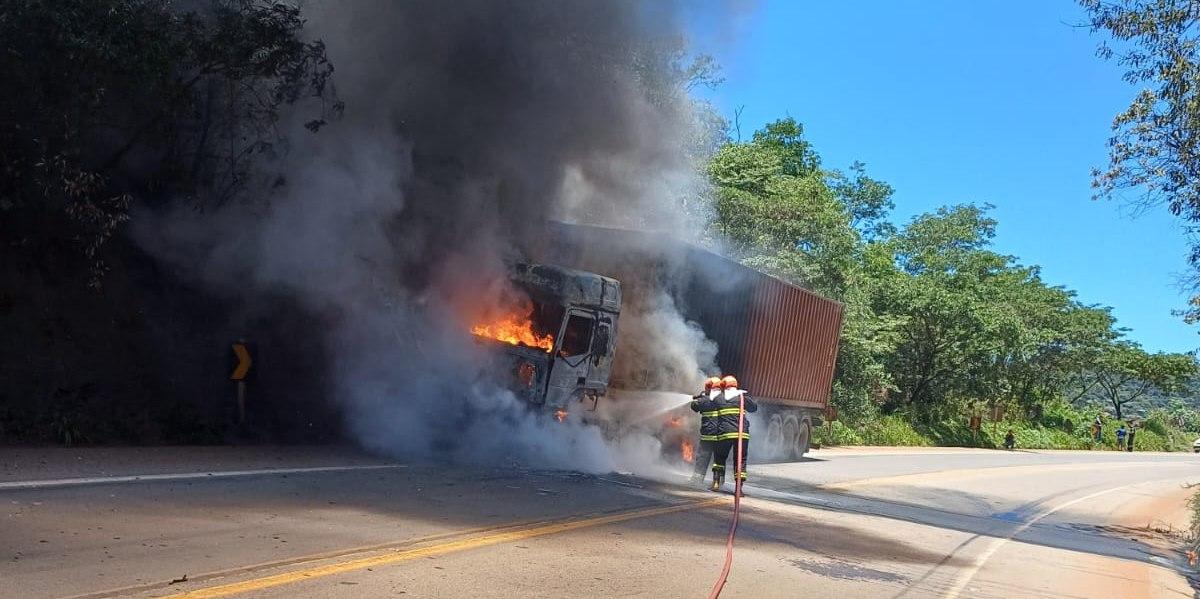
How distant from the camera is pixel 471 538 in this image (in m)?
6.76

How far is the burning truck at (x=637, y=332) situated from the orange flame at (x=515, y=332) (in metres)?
0.01

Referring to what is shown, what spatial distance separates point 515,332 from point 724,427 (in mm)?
2852

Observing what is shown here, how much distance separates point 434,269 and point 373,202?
1261mm

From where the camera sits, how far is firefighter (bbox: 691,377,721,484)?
38.9ft

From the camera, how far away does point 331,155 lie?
12750 millimetres

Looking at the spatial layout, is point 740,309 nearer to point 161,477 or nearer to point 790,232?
point 161,477

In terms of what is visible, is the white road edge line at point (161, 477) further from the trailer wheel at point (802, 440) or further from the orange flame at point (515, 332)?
the trailer wheel at point (802, 440)

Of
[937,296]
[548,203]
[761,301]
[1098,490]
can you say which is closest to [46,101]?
[548,203]

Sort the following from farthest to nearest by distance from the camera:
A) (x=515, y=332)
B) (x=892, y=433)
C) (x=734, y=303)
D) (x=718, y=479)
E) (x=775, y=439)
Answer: (x=892, y=433)
(x=775, y=439)
(x=734, y=303)
(x=515, y=332)
(x=718, y=479)

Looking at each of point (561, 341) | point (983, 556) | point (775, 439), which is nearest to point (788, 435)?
point (775, 439)

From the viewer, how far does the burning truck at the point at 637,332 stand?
12.4m

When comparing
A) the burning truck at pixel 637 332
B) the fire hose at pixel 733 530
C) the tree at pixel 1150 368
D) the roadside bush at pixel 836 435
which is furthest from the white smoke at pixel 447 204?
the tree at pixel 1150 368

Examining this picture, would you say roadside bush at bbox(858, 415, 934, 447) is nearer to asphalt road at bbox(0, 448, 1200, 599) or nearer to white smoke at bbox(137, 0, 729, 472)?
white smoke at bbox(137, 0, 729, 472)

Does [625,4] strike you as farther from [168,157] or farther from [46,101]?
[46,101]
